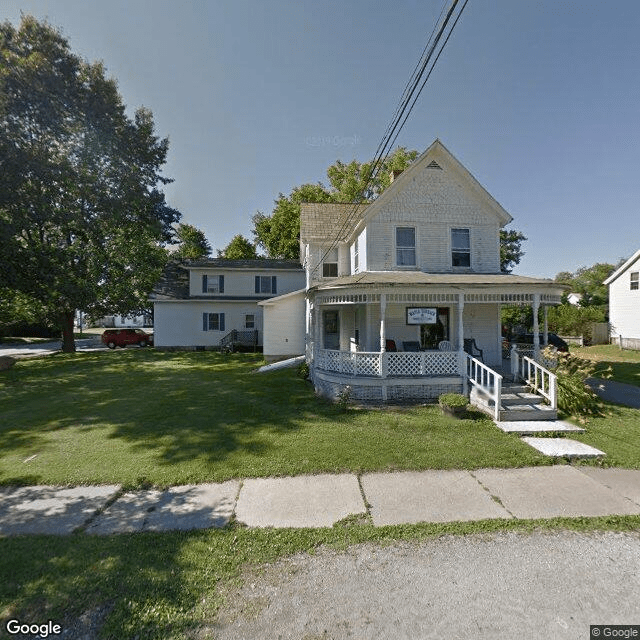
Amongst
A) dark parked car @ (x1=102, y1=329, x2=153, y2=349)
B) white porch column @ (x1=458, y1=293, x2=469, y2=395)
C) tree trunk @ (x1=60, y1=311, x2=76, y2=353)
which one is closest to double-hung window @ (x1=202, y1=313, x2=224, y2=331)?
dark parked car @ (x1=102, y1=329, x2=153, y2=349)

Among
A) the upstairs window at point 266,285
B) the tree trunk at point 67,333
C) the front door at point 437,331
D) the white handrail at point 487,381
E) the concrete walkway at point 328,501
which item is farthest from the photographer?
the upstairs window at point 266,285

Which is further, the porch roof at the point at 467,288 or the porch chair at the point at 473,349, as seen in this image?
the porch chair at the point at 473,349

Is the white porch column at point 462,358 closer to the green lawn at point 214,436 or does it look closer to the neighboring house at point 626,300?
the green lawn at point 214,436

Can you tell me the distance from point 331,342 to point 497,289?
809 centimetres

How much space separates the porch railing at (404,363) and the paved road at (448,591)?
20.3ft

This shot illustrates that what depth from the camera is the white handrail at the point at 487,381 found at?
8.38 meters

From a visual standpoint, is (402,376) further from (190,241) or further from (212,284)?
(190,241)

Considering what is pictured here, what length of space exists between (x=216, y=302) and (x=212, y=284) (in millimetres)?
1691

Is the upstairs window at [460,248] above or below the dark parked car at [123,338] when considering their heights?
above

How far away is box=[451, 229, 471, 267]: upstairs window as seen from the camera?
13.1 m

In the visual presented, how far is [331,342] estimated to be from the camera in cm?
1619

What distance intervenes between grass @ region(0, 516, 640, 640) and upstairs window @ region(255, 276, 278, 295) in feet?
72.8

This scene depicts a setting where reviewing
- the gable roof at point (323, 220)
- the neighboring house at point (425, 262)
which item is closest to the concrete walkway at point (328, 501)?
the neighboring house at point (425, 262)

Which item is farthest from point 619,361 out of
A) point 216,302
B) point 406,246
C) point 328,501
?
point 216,302
